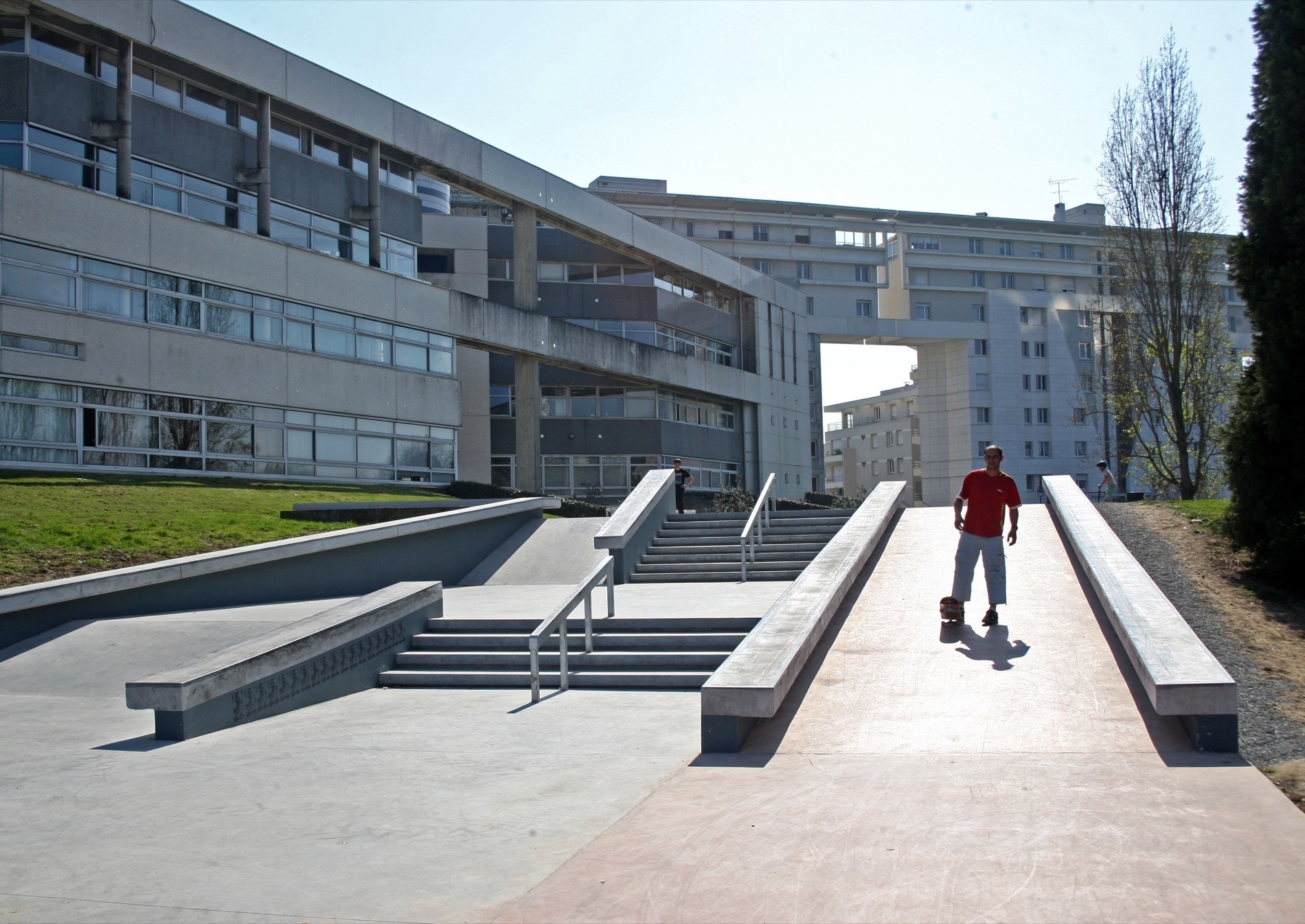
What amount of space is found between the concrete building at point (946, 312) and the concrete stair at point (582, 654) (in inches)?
2574

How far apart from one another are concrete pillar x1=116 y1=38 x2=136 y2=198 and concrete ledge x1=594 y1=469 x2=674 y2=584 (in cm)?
1354

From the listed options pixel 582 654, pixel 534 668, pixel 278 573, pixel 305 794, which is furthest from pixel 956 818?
pixel 278 573

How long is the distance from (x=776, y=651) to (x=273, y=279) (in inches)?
872

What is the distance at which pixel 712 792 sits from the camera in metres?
6.12

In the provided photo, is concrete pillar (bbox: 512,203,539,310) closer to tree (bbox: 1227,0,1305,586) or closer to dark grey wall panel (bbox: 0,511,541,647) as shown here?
dark grey wall panel (bbox: 0,511,541,647)

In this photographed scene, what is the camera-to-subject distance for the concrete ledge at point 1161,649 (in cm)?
645

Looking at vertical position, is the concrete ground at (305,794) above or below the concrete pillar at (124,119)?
below

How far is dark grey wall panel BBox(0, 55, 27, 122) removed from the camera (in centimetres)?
2220

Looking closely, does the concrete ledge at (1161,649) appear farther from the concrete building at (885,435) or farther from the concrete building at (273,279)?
the concrete building at (885,435)

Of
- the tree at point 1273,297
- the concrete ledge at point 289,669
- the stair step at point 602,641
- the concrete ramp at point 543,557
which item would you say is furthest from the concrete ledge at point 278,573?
the tree at point 1273,297

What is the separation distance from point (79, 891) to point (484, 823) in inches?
72.7

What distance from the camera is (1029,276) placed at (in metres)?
83.7

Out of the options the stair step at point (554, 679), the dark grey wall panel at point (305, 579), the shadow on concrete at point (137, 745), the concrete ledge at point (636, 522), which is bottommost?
the shadow on concrete at point (137, 745)

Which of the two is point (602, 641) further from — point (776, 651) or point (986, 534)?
point (986, 534)
